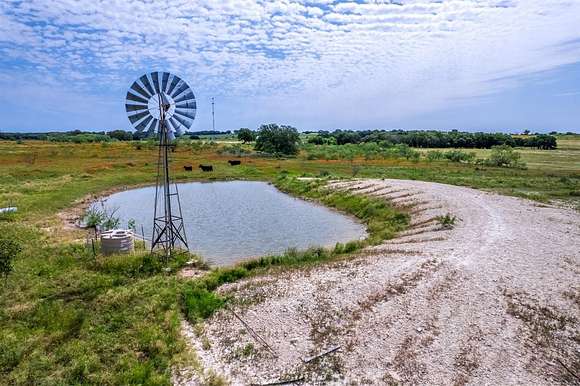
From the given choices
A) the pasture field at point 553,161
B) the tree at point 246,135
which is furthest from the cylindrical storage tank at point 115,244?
the tree at point 246,135

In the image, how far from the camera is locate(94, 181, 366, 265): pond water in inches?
871

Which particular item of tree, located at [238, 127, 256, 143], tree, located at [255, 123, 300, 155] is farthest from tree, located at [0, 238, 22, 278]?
tree, located at [238, 127, 256, 143]

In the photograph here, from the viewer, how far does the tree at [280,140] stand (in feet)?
299

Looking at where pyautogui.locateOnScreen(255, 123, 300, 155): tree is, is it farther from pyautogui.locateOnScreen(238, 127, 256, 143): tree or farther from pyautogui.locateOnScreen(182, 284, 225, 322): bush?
pyautogui.locateOnScreen(182, 284, 225, 322): bush

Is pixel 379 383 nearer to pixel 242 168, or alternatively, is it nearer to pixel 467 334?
pixel 467 334

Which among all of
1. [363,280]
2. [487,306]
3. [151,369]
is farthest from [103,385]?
[487,306]

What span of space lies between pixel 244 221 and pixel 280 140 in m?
64.6

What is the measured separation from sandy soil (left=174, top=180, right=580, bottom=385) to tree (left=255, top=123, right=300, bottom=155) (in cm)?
7473

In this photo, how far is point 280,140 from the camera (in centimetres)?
9169

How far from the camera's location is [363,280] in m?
14.1

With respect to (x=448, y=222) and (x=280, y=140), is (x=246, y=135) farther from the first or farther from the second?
(x=448, y=222)

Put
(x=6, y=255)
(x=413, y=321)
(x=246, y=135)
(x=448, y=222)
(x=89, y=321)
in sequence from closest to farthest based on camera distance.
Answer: (x=413, y=321) < (x=89, y=321) < (x=6, y=255) < (x=448, y=222) < (x=246, y=135)

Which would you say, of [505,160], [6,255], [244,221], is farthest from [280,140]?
[6,255]

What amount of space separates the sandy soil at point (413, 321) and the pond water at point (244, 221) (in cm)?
645
